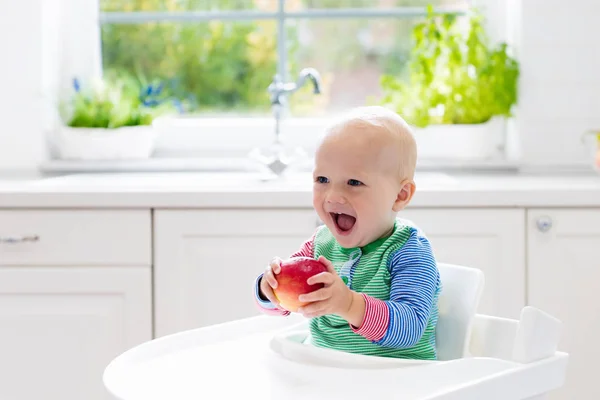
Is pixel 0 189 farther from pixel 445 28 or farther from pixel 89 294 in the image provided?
pixel 445 28

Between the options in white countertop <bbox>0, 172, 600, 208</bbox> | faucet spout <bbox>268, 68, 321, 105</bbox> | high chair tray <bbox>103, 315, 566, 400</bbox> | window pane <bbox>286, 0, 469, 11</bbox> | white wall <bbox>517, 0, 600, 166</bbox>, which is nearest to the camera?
high chair tray <bbox>103, 315, 566, 400</bbox>

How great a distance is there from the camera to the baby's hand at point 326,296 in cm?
116

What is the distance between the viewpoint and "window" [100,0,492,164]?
3.12m

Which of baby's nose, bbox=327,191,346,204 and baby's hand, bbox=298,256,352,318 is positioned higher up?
baby's nose, bbox=327,191,346,204

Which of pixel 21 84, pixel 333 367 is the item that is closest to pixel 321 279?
pixel 333 367

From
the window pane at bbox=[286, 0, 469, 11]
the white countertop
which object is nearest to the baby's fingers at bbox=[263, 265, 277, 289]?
the white countertop

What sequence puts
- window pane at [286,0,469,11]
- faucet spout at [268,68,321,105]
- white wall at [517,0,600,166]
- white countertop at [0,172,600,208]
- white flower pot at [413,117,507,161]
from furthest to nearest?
1. window pane at [286,0,469,11]
2. white flower pot at [413,117,507,161]
3. white wall at [517,0,600,166]
4. faucet spout at [268,68,321,105]
5. white countertop at [0,172,600,208]

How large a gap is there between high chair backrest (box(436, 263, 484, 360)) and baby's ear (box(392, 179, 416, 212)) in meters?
0.14

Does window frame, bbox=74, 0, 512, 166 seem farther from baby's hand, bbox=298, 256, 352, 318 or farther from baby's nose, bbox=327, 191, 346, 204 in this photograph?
baby's hand, bbox=298, 256, 352, 318

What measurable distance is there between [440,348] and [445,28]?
1743 millimetres

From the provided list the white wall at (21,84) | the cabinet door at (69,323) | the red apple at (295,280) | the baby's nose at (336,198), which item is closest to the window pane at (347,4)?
the white wall at (21,84)

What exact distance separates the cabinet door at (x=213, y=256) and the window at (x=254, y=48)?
859 mm

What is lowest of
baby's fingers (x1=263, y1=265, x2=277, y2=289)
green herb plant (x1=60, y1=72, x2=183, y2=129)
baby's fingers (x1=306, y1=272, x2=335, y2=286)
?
baby's fingers (x1=263, y1=265, x2=277, y2=289)

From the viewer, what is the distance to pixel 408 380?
116 cm
